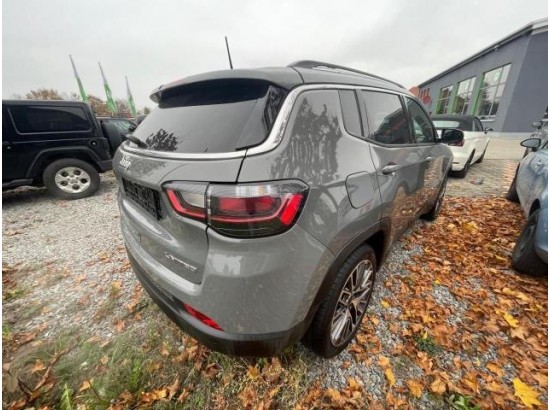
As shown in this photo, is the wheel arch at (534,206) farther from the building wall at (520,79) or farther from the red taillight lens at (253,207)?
the building wall at (520,79)

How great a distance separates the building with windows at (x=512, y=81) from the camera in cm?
1211

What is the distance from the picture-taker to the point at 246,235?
109 centimetres

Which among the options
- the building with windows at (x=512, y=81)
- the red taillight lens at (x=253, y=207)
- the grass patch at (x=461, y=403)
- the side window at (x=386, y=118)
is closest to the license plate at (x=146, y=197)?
the red taillight lens at (x=253, y=207)

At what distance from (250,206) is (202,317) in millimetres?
656

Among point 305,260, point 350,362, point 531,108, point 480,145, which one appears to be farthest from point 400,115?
point 531,108

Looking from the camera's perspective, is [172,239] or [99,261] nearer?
[172,239]

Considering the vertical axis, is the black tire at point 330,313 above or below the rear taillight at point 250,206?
below

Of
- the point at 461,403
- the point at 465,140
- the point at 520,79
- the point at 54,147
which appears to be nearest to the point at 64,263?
the point at 54,147

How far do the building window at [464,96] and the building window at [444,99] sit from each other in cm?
172

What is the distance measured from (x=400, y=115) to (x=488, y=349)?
1.98 m

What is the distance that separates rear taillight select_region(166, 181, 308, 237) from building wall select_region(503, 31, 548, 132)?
17895mm

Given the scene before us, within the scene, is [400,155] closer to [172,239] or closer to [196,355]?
[172,239]

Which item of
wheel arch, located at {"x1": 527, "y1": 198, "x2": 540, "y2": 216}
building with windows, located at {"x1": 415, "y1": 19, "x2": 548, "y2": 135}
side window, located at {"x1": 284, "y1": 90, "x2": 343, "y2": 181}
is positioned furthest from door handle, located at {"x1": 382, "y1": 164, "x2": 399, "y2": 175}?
building with windows, located at {"x1": 415, "y1": 19, "x2": 548, "y2": 135}

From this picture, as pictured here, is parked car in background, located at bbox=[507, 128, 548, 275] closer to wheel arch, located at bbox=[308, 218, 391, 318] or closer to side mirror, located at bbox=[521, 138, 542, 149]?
side mirror, located at bbox=[521, 138, 542, 149]
